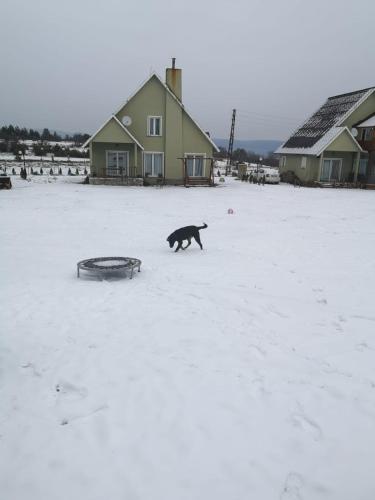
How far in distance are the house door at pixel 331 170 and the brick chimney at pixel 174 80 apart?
14.0m

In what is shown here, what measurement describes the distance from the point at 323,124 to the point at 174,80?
1491 centimetres

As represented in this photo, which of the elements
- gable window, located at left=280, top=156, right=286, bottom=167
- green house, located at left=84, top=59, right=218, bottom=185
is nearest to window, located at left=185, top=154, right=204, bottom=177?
green house, located at left=84, top=59, right=218, bottom=185

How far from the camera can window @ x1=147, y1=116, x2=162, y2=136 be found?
26.9 metres

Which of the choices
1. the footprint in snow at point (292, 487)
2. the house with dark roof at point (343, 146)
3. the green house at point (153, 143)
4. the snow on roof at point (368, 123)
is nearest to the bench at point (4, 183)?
the green house at point (153, 143)

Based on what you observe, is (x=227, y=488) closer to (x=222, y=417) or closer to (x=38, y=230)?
(x=222, y=417)

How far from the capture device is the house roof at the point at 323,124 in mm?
31356

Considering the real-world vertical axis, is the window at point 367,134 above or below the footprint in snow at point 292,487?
above

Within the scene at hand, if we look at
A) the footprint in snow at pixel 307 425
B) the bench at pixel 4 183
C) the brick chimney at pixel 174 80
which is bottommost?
the footprint in snow at pixel 307 425

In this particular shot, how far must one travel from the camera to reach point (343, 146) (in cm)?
3038

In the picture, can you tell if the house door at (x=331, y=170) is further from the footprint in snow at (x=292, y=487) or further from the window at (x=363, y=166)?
the footprint in snow at (x=292, y=487)

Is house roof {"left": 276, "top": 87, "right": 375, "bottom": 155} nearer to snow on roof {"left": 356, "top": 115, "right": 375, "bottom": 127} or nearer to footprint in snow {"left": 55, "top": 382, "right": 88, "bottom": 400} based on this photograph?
snow on roof {"left": 356, "top": 115, "right": 375, "bottom": 127}

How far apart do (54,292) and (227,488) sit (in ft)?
16.1

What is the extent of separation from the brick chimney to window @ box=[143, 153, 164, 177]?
484 centimetres

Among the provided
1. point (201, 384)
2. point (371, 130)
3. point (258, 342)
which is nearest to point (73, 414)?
point (201, 384)
